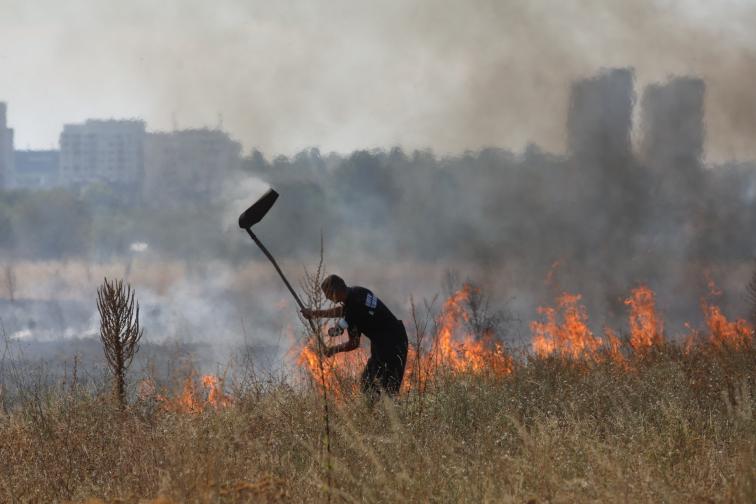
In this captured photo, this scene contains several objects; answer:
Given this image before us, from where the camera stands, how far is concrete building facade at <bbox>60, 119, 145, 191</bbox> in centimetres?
2717

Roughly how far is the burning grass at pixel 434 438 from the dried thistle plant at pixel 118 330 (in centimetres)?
28

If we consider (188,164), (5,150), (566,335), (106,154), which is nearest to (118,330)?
(566,335)

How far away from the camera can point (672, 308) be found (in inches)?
1195

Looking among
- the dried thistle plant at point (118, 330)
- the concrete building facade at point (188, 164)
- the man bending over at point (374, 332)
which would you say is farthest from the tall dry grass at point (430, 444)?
the concrete building facade at point (188, 164)

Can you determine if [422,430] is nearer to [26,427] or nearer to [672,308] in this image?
[26,427]

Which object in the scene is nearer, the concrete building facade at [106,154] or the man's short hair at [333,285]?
the man's short hair at [333,285]

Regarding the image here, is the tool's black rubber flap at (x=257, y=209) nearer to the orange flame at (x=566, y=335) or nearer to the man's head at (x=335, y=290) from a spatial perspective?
the man's head at (x=335, y=290)

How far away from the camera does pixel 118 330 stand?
8.95m

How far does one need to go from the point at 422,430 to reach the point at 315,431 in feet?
2.68

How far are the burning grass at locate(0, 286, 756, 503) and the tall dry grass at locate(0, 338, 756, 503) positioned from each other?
2 centimetres

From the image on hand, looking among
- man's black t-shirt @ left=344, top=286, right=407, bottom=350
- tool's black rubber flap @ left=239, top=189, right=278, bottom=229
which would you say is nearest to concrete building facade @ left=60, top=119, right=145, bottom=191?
tool's black rubber flap @ left=239, top=189, right=278, bottom=229

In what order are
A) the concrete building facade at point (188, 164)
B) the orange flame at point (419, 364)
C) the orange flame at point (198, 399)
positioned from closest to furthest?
the orange flame at point (419, 364) < the orange flame at point (198, 399) < the concrete building facade at point (188, 164)

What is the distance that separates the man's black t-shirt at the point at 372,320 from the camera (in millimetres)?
8633

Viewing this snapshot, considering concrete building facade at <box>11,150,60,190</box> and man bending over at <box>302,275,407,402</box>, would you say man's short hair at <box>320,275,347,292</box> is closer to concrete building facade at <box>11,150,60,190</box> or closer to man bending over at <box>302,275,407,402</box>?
man bending over at <box>302,275,407,402</box>
